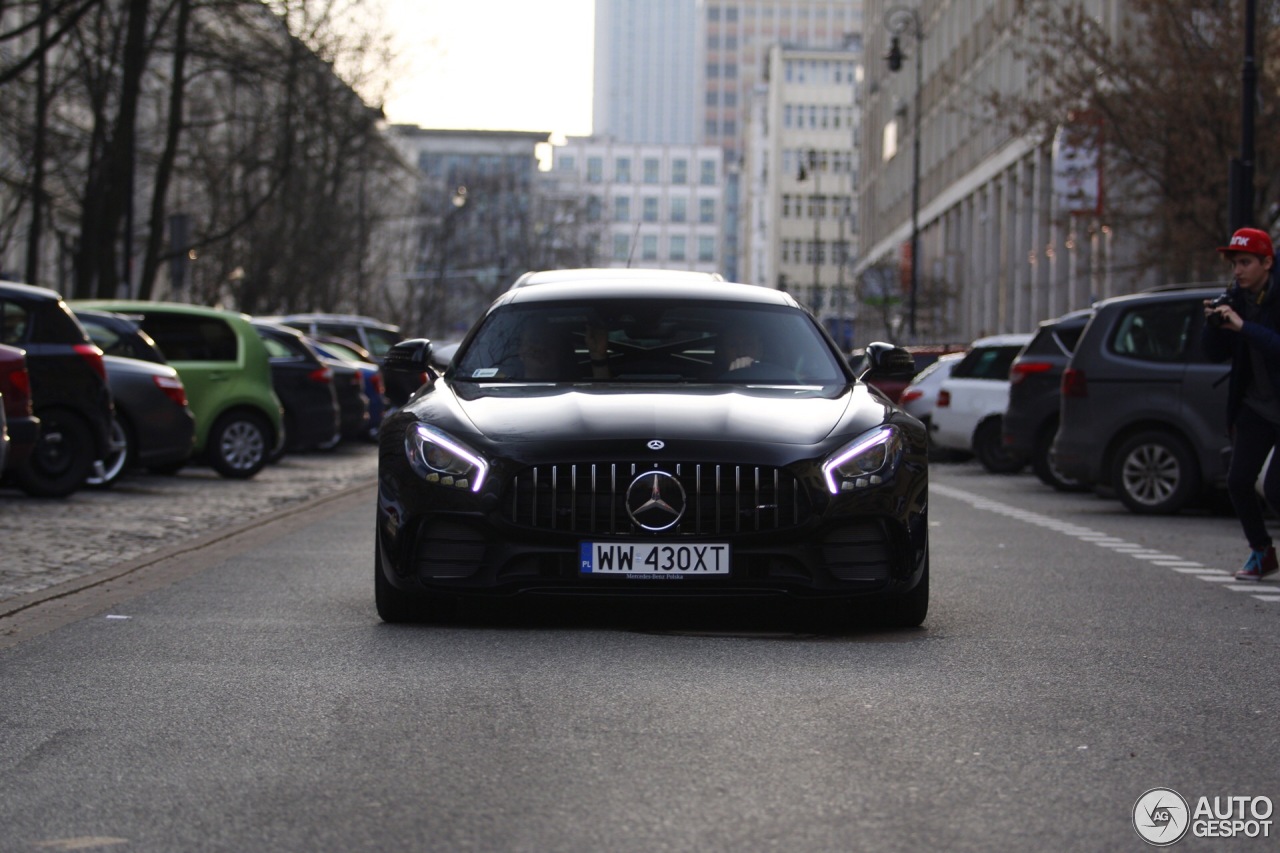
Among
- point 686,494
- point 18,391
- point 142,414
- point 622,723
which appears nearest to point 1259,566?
point 686,494

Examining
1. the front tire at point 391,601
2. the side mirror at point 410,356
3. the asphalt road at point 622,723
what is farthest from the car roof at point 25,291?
the front tire at point 391,601

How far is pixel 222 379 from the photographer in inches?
861

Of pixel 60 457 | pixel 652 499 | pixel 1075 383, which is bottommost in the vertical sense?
pixel 60 457

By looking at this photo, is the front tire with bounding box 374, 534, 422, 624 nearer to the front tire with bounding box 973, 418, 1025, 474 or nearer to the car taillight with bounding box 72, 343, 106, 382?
the car taillight with bounding box 72, 343, 106, 382

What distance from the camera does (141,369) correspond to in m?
19.4

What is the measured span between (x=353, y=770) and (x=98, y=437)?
41.5 feet

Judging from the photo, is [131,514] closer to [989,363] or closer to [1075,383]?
[1075,383]

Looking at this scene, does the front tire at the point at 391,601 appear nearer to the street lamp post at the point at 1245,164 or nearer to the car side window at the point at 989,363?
the car side window at the point at 989,363

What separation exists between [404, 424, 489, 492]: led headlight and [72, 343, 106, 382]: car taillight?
930 cm

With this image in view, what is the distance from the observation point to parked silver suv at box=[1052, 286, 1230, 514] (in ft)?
57.9

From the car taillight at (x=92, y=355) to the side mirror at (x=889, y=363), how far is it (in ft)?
29.4

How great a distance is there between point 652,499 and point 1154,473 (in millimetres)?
10355

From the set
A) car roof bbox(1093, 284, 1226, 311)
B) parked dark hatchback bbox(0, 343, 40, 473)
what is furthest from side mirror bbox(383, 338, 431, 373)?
car roof bbox(1093, 284, 1226, 311)

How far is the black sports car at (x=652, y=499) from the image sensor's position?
335 inches
